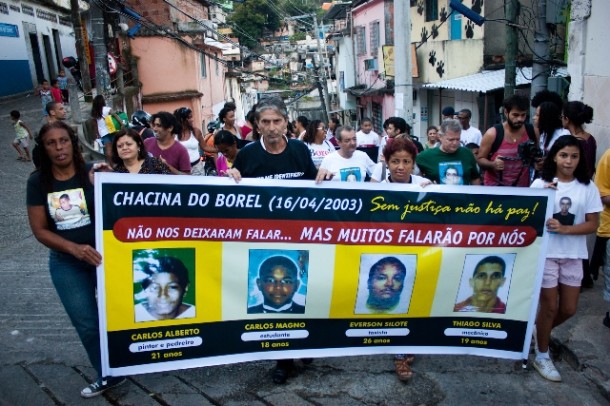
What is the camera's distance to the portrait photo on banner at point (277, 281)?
3.49 metres

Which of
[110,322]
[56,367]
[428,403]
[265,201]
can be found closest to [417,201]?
[265,201]

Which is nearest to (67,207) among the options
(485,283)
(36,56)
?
(485,283)

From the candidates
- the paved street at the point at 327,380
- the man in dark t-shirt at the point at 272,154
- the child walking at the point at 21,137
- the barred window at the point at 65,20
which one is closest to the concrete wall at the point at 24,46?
the barred window at the point at 65,20

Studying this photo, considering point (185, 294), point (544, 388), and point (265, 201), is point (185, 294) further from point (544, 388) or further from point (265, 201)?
point (544, 388)

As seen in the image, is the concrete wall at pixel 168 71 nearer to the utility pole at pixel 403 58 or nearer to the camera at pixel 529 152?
the utility pole at pixel 403 58

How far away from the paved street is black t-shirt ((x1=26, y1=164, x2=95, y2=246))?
1.13 metres

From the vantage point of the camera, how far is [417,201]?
3498 millimetres

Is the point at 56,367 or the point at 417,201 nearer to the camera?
the point at 417,201

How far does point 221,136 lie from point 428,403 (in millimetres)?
3627

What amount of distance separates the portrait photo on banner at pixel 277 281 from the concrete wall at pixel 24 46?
22082mm

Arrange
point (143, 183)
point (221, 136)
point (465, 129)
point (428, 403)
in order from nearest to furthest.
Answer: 1. point (143, 183)
2. point (428, 403)
3. point (221, 136)
4. point (465, 129)

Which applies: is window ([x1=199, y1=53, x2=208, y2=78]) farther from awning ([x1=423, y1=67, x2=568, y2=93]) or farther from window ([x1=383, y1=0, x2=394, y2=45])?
awning ([x1=423, y1=67, x2=568, y2=93])

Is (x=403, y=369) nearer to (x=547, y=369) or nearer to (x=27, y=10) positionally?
(x=547, y=369)

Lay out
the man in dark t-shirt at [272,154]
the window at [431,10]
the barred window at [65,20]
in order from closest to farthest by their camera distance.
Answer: the man in dark t-shirt at [272,154] < the window at [431,10] < the barred window at [65,20]
